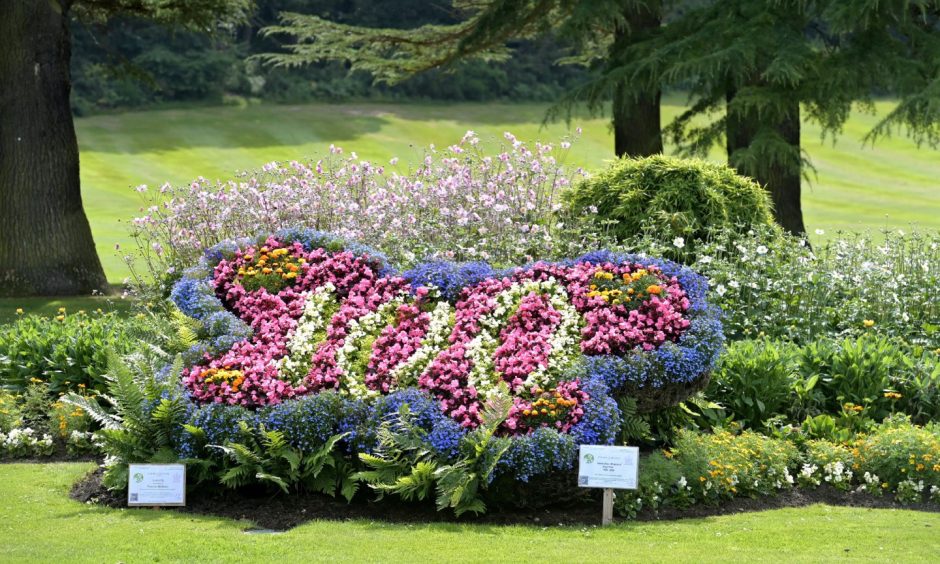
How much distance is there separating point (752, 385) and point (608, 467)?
7.57 ft

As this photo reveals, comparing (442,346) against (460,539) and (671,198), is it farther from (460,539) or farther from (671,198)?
(671,198)

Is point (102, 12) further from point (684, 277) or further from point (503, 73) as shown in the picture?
point (503, 73)

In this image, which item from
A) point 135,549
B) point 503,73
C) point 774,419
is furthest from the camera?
point 503,73

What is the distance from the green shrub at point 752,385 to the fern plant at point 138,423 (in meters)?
3.82

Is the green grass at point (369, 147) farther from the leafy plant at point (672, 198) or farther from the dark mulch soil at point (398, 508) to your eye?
the dark mulch soil at point (398, 508)

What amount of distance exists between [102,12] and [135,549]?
13289 mm

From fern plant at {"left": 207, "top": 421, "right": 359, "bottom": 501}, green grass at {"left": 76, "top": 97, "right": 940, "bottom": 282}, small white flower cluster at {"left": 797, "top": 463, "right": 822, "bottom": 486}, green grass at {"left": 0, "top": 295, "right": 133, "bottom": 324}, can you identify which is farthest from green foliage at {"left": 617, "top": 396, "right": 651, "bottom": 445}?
green grass at {"left": 76, "top": 97, "right": 940, "bottom": 282}

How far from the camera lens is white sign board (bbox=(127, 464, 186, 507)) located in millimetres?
7336

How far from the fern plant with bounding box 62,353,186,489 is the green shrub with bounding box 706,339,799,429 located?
12.5 ft

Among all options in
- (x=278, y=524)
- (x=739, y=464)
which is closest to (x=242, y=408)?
(x=278, y=524)

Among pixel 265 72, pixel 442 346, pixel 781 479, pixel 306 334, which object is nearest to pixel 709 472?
pixel 781 479

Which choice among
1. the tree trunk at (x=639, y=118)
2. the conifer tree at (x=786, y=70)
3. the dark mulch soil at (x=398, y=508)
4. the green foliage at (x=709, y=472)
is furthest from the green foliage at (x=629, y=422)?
the tree trunk at (x=639, y=118)

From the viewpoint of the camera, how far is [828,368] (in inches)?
364

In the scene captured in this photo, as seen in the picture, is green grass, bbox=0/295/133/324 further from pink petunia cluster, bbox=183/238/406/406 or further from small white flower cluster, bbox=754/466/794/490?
small white flower cluster, bbox=754/466/794/490
